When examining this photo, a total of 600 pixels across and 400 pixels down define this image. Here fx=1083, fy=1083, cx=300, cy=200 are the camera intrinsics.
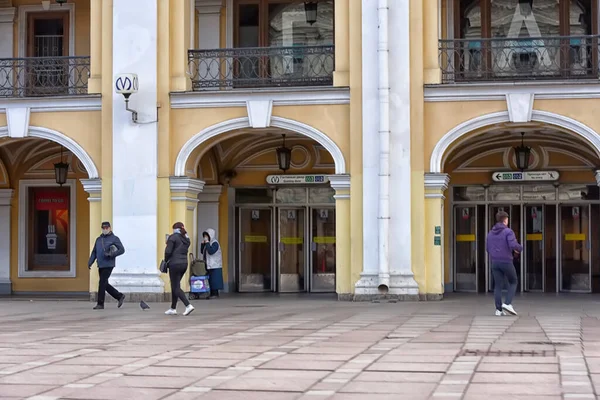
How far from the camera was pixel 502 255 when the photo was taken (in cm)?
1614

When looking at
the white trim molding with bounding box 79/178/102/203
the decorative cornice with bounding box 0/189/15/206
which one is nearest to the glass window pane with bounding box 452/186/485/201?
the white trim molding with bounding box 79/178/102/203

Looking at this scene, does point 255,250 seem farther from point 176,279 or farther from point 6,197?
point 176,279

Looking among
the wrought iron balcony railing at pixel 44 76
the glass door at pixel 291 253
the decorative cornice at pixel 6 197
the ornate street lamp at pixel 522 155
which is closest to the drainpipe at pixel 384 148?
the ornate street lamp at pixel 522 155

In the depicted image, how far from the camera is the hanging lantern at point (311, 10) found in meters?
23.7

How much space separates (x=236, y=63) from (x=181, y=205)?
3415mm

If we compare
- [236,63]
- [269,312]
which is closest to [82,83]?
[236,63]

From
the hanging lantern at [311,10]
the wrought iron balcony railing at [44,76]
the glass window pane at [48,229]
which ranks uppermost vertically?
the hanging lantern at [311,10]

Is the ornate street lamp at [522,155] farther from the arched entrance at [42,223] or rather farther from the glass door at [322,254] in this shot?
the arched entrance at [42,223]

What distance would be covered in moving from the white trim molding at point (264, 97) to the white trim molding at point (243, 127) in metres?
0.35

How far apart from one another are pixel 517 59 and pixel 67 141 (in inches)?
363

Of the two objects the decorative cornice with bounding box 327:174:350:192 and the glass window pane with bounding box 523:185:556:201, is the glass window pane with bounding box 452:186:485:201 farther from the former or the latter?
the decorative cornice with bounding box 327:174:350:192

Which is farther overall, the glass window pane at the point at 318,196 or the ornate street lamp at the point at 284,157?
the glass window pane at the point at 318,196

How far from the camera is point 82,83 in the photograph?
2272 centimetres

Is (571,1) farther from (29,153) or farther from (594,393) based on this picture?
(594,393)
